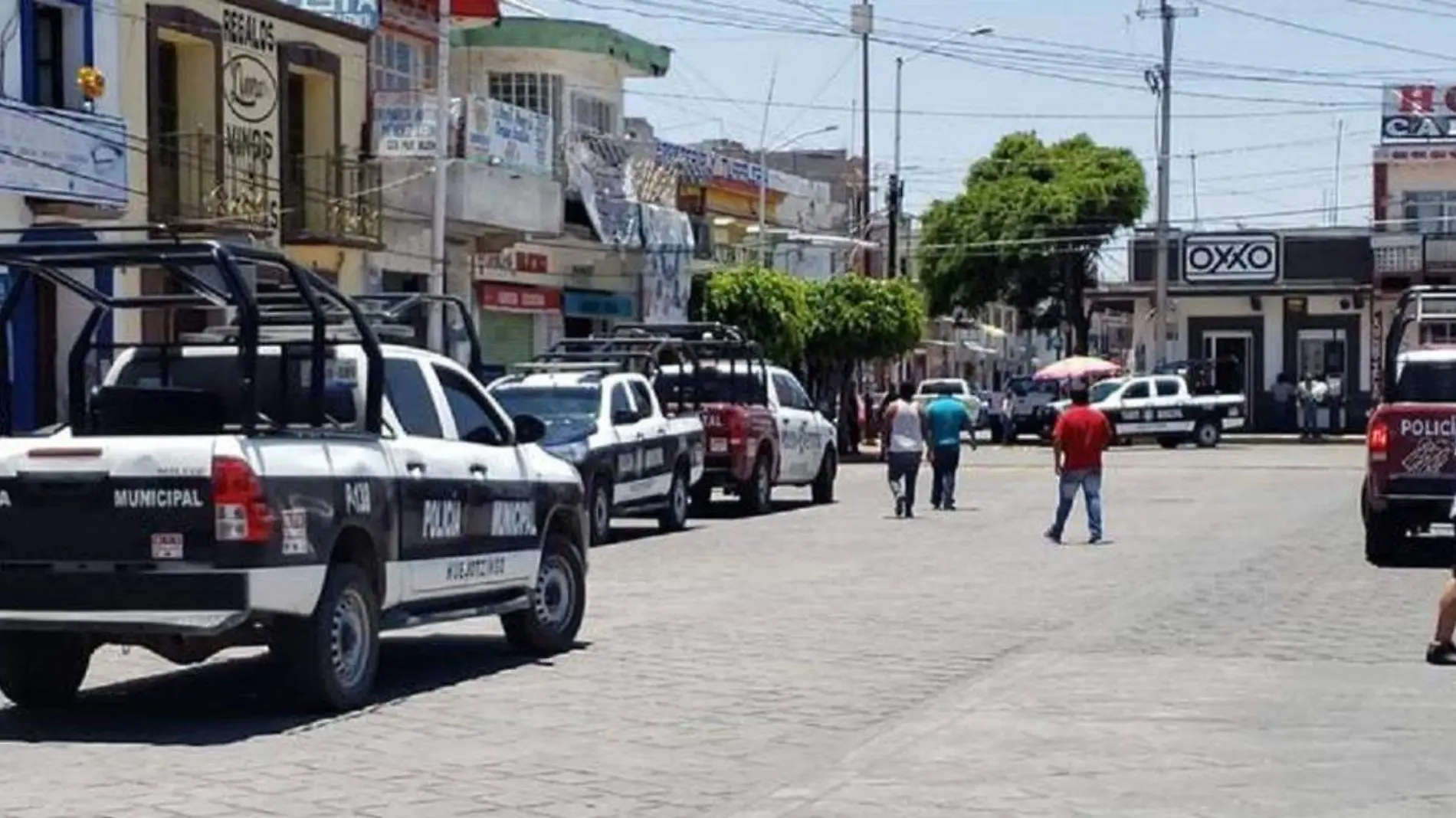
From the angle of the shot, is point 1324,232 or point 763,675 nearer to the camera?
point 763,675

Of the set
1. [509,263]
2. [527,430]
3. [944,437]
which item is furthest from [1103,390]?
[527,430]

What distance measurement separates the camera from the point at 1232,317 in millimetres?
70375

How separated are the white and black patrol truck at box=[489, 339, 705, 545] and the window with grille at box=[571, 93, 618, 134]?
19.1 m

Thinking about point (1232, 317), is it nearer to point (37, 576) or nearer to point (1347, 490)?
point (1347, 490)

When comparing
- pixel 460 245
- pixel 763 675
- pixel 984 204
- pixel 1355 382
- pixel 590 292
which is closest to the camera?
pixel 763 675

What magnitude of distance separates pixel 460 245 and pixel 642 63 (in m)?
9.17

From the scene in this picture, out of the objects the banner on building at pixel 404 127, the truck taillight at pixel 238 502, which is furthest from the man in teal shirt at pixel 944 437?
Result: the truck taillight at pixel 238 502

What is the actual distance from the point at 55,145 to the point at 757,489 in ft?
31.7

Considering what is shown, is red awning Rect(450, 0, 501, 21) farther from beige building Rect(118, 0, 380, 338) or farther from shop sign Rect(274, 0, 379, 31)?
beige building Rect(118, 0, 380, 338)

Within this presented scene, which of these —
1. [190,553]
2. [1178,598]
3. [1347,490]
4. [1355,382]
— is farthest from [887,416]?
[1355,382]

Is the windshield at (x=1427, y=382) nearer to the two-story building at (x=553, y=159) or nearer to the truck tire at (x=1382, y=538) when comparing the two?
the truck tire at (x=1382, y=538)

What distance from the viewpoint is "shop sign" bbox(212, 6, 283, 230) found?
3484cm

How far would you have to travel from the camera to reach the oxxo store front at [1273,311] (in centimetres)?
6825

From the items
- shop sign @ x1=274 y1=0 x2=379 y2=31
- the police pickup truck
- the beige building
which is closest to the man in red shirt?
the beige building
